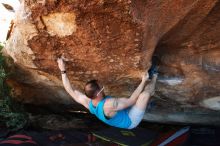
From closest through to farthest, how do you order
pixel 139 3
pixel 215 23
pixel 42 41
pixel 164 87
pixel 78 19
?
pixel 139 3
pixel 78 19
pixel 215 23
pixel 42 41
pixel 164 87

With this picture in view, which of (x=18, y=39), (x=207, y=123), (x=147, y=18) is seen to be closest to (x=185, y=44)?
(x=147, y=18)

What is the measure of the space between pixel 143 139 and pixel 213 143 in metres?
1.10

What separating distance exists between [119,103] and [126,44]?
2.30ft

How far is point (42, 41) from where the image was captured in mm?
4078

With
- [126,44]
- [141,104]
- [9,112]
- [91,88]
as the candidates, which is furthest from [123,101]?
[9,112]

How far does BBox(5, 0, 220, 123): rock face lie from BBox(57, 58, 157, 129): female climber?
8.1 inches

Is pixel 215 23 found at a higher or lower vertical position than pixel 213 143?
higher

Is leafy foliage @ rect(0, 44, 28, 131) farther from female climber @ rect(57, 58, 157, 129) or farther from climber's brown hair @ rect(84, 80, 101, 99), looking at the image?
climber's brown hair @ rect(84, 80, 101, 99)

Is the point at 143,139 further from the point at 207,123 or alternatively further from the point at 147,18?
the point at 147,18

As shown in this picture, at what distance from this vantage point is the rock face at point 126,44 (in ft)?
11.2

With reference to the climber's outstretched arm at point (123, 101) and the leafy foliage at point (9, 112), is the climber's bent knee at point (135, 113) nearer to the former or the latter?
the climber's outstretched arm at point (123, 101)

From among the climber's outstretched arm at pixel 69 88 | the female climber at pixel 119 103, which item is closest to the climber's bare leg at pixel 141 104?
the female climber at pixel 119 103

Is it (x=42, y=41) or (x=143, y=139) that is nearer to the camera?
(x=42, y=41)

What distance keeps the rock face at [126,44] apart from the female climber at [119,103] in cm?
21
